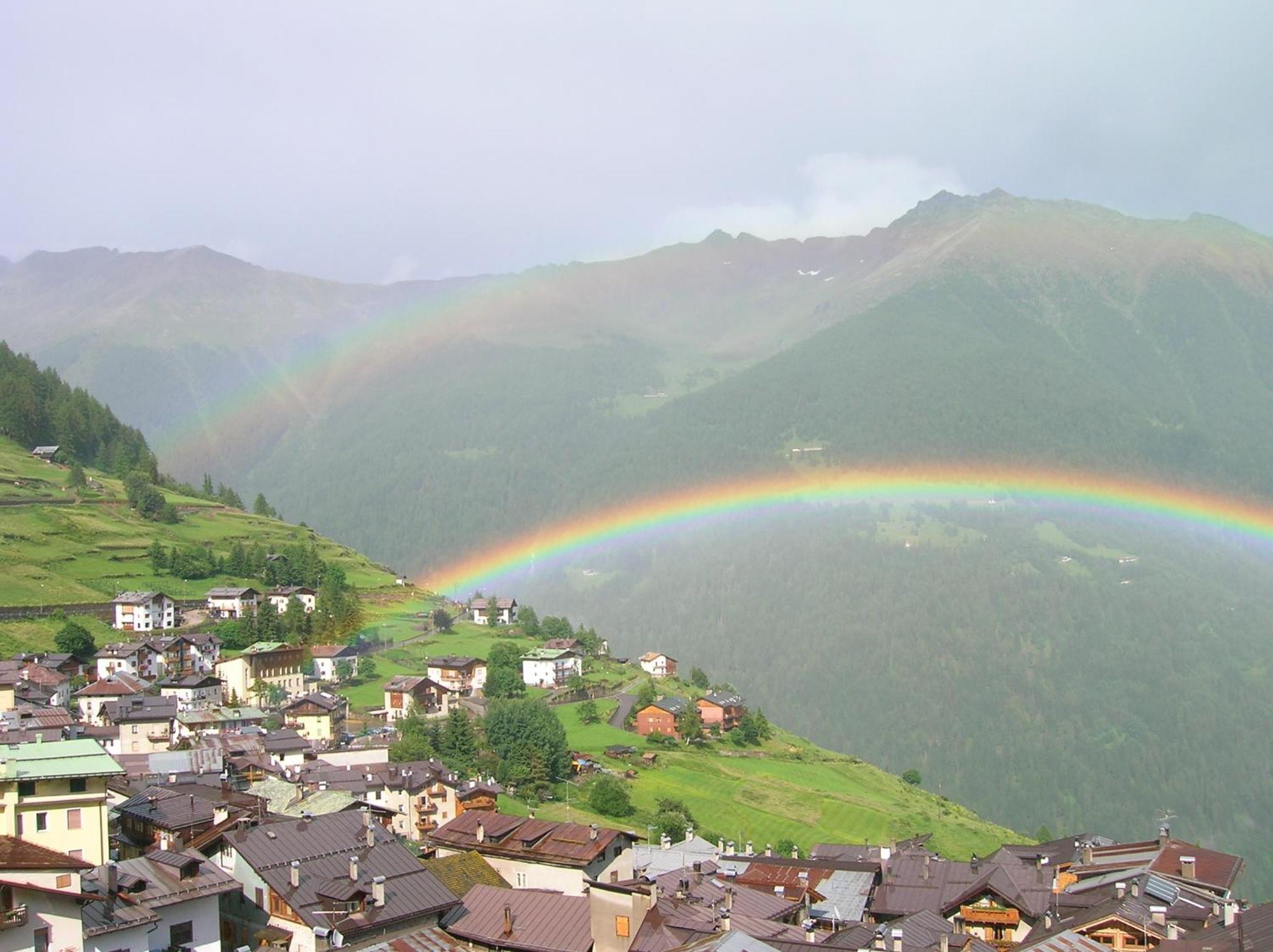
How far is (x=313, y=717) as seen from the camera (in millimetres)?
71438

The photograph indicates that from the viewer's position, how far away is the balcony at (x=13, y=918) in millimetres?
20750

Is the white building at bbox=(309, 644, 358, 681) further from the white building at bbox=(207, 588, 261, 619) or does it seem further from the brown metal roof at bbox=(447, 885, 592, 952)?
the brown metal roof at bbox=(447, 885, 592, 952)

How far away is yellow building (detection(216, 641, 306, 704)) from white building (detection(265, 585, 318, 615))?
9.08 m

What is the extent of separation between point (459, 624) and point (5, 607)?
4036 centimetres

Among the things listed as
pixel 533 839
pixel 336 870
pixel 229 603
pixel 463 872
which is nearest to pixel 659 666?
pixel 229 603

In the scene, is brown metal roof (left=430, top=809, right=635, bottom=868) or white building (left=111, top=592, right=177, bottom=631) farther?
white building (left=111, top=592, right=177, bottom=631)

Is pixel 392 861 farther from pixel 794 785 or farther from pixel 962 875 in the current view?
pixel 794 785

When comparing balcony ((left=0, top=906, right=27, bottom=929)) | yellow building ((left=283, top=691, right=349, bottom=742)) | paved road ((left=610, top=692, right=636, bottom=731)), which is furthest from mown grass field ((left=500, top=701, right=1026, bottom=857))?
balcony ((left=0, top=906, right=27, bottom=929))

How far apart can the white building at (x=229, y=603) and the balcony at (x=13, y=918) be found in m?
75.4

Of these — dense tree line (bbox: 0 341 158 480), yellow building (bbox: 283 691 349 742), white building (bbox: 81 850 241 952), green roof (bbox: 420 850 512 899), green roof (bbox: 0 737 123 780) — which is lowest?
yellow building (bbox: 283 691 349 742)

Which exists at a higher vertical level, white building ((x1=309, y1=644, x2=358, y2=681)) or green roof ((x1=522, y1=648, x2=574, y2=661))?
white building ((x1=309, y1=644, x2=358, y2=681))

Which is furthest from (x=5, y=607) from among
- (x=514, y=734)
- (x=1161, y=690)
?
(x=1161, y=690)

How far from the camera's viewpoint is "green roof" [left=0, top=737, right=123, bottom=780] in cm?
2536

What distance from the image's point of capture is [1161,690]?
161250 millimetres
